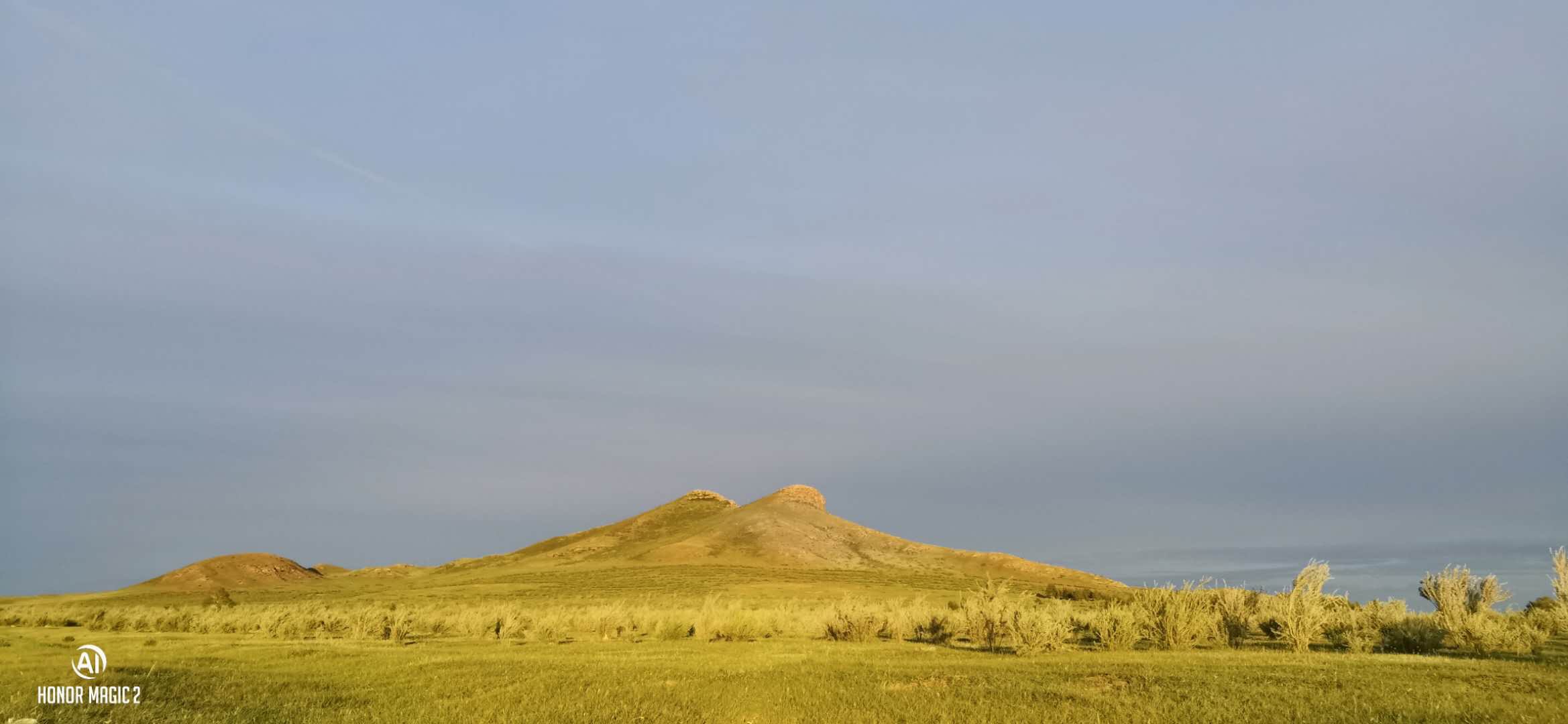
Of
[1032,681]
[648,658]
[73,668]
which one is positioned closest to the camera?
[1032,681]

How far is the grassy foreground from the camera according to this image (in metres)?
13.6

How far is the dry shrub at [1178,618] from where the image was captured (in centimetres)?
2394

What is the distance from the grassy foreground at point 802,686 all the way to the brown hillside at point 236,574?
2867 inches

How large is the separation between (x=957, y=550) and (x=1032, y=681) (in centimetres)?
8274

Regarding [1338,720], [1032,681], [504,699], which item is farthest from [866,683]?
[1338,720]

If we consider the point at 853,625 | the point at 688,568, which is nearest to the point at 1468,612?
the point at 853,625

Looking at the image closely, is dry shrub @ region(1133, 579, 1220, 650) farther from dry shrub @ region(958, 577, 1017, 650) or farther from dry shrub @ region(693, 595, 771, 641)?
dry shrub @ region(693, 595, 771, 641)

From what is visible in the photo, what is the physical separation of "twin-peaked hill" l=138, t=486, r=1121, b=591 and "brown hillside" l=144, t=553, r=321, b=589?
13 cm

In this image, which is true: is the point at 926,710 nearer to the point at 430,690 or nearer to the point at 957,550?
the point at 430,690

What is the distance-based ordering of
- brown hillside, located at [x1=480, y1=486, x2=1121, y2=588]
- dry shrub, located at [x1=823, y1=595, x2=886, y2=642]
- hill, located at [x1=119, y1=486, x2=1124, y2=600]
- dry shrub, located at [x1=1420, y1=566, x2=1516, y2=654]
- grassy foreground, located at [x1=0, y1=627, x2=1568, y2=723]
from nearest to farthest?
grassy foreground, located at [x1=0, y1=627, x2=1568, y2=723] < dry shrub, located at [x1=1420, y1=566, x2=1516, y2=654] < dry shrub, located at [x1=823, y1=595, x2=886, y2=642] < hill, located at [x1=119, y1=486, x2=1124, y2=600] < brown hillside, located at [x1=480, y1=486, x2=1121, y2=588]

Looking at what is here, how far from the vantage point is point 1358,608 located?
2686cm

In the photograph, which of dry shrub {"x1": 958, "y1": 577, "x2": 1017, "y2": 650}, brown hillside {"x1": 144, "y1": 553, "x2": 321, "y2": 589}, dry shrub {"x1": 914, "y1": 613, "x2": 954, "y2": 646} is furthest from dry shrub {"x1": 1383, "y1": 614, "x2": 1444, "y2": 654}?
brown hillside {"x1": 144, "y1": 553, "x2": 321, "y2": 589}

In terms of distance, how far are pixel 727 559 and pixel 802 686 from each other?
226 ft

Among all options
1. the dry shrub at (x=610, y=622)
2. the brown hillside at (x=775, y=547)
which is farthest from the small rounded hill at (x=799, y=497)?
the dry shrub at (x=610, y=622)
